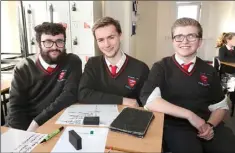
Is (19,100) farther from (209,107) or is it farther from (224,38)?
(224,38)

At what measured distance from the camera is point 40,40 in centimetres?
142

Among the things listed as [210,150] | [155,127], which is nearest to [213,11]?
[210,150]

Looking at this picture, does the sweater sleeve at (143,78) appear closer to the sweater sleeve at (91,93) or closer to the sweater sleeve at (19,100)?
the sweater sleeve at (91,93)

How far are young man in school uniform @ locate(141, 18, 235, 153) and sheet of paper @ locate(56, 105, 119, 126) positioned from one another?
23 centimetres

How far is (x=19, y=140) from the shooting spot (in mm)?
792

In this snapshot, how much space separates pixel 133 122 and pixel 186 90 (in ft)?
1.71

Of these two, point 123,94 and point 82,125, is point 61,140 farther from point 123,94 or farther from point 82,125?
point 123,94

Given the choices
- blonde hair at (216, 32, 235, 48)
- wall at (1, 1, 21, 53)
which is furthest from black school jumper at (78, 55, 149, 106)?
wall at (1, 1, 21, 53)

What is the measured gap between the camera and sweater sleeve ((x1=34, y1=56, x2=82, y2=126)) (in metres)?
1.24

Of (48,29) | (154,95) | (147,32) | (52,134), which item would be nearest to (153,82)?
(154,95)

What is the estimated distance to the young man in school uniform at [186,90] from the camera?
1.18m

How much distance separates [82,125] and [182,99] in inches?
26.9

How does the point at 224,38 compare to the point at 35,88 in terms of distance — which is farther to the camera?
the point at 224,38

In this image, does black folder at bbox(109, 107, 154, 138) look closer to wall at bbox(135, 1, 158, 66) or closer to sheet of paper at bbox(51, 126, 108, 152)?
sheet of paper at bbox(51, 126, 108, 152)
